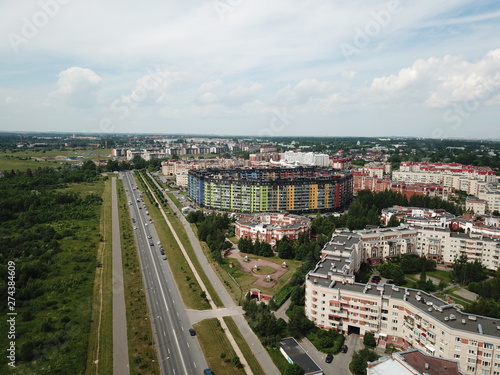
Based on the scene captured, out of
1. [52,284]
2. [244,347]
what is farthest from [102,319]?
[244,347]

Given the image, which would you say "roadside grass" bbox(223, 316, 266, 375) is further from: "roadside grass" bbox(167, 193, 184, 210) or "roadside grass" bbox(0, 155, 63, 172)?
"roadside grass" bbox(0, 155, 63, 172)

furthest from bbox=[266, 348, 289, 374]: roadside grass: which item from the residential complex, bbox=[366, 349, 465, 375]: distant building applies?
the residential complex

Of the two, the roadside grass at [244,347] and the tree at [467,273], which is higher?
the tree at [467,273]

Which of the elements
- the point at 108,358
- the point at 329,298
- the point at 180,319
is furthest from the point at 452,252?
the point at 108,358

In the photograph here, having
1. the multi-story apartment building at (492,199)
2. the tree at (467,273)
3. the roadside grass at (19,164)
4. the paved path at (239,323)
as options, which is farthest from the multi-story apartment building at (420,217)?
the roadside grass at (19,164)

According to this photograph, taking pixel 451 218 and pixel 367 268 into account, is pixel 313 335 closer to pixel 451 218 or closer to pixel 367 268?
pixel 367 268

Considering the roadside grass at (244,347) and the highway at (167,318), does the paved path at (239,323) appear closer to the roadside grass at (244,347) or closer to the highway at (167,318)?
the roadside grass at (244,347)

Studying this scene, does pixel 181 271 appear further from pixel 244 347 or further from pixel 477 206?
pixel 477 206
